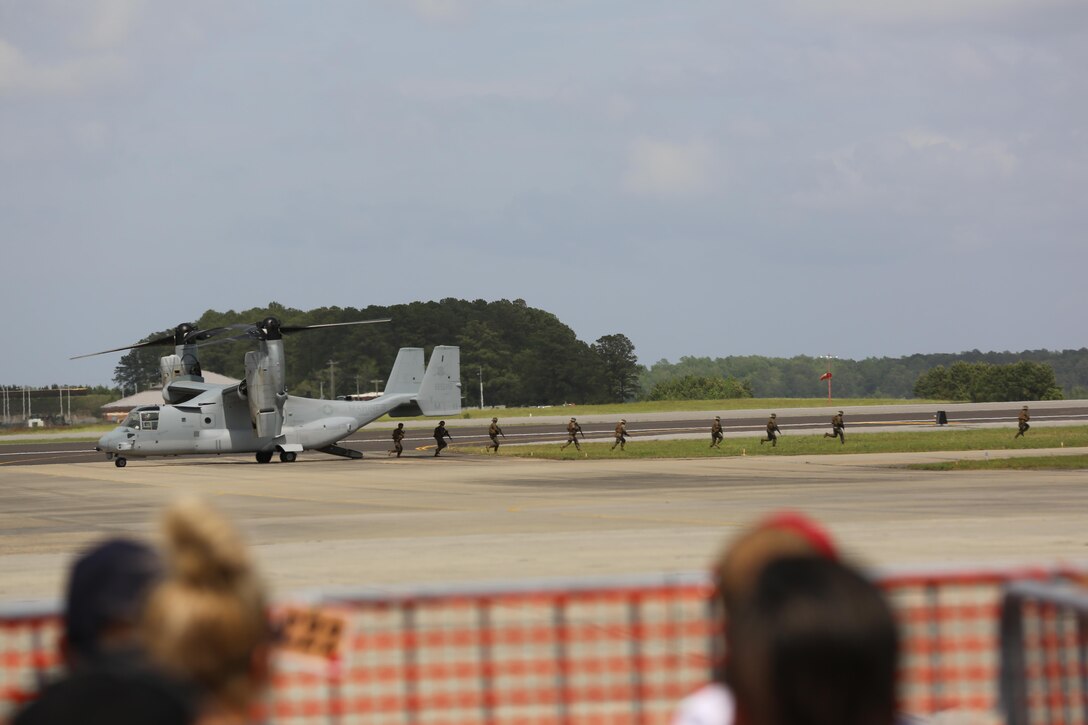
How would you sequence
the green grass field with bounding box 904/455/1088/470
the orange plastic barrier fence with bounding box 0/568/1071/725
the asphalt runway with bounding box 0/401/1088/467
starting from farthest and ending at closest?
the asphalt runway with bounding box 0/401/1088/467, the green grass field with bounding box 904/455/1088/470, the orange plastic barrier fence with bounding box 0/568/1071/725

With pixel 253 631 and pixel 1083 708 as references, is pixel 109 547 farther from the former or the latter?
pixel 1083 708

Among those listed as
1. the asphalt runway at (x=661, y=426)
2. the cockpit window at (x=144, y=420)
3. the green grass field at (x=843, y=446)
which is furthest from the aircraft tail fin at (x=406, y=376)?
the cockpit window at (x=144, y=420)

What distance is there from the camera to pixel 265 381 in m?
46.2

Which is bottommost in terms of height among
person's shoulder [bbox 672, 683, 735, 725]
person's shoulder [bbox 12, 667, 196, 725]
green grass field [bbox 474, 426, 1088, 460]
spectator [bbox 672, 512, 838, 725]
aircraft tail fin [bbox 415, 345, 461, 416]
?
green grass field [bbox 474, 426, 1088, 460]

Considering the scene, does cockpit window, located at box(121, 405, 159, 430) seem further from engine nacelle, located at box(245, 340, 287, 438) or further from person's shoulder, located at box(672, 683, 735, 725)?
person's shoulder, located at box(672, 683, 735, 725)

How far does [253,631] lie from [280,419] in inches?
1817

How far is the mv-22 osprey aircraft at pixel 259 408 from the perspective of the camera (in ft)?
152

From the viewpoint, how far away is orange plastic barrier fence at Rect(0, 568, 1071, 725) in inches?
215

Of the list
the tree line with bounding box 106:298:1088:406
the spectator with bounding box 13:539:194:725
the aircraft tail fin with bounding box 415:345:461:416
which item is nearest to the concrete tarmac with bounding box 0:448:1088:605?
the spectator with bounding box 13:539:194:725

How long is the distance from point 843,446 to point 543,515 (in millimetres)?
27819

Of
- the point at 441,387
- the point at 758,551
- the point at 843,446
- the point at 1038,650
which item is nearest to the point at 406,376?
the point at 441,387

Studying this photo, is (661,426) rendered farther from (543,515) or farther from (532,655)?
(532,655)

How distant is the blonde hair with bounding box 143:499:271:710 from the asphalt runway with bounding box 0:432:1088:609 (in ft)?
14.2

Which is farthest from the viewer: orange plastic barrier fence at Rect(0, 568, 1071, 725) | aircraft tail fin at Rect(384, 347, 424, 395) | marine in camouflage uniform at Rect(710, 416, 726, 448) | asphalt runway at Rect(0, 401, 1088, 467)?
asphalt runway at Rect(0, 401, 1088, 467)
